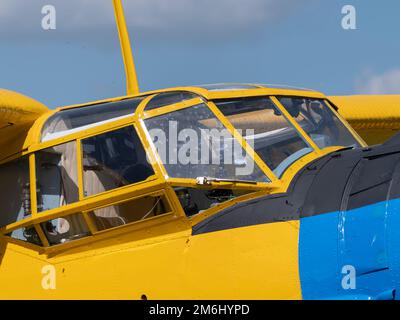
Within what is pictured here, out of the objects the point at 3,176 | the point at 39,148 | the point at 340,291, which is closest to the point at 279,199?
the point at 340,291

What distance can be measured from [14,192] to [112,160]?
117 cm

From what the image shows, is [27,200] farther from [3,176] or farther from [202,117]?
[202,117]

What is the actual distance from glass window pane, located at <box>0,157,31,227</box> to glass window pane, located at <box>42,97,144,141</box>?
14.9 inches

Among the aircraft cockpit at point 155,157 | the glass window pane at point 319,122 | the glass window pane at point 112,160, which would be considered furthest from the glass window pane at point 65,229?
the glass window pane at point 319,122

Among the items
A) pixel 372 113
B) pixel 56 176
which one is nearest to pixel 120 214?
pixel 56 176

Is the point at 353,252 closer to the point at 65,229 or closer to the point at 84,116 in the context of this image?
the point at 65,229

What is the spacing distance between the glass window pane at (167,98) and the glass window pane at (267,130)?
27 cm

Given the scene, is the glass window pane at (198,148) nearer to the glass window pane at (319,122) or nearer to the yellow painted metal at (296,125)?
the yellow painted metal at (296,125)

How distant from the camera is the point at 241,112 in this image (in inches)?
269

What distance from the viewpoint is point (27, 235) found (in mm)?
7047

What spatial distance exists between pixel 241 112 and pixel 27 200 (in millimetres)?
2098

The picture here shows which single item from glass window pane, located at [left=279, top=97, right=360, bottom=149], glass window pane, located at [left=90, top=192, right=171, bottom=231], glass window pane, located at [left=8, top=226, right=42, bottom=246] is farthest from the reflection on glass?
glass window pane, located at [left=279, top=97, right=360, bottom=149]

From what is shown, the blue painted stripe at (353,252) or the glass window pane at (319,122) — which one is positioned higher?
the glass window pane at (319,122)

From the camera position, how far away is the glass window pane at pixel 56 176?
695 centimetres
